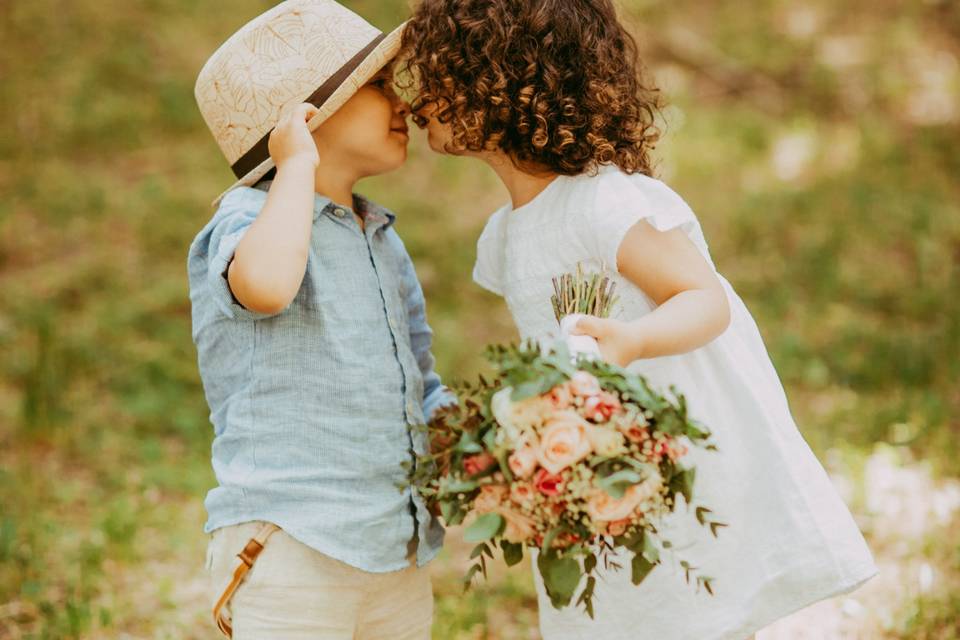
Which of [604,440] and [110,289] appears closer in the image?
[604,440]

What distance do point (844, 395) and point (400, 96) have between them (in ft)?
11.6

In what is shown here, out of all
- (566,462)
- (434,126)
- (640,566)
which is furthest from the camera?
(434,126)

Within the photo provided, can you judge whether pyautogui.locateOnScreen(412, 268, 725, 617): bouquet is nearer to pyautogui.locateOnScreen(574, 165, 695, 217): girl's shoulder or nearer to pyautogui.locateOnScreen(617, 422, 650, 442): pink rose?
pyautogui.locateOnScreen(617, 422, 650, 442): pink rose

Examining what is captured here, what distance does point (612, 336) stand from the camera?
1.80 meters

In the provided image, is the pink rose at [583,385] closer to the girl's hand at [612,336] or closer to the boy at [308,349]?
the girl's hand at [612,336]

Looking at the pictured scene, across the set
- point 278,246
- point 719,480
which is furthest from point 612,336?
point 278,246

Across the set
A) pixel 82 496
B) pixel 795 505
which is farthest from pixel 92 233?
pixel 795 505

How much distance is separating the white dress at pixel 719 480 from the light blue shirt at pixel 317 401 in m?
0.36

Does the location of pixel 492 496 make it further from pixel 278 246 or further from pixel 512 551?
pixel 278 246

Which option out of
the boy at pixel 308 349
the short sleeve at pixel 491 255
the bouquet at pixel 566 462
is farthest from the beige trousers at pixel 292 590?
the short sleeve at pixel 491 255

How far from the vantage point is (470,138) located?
213cm

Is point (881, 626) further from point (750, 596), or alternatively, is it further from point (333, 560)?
point (333, 560)

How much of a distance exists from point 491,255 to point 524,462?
2.98 feet

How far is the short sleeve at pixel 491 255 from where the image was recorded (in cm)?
235
